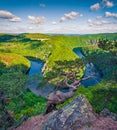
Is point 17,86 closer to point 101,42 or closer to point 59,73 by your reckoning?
point 59,73

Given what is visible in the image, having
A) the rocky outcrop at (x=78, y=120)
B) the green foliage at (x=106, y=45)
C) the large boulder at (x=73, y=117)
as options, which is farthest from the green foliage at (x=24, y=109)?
the green foliage at (x=106, y=45)

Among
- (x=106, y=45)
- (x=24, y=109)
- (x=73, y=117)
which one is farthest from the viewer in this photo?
(x=24, y=109)

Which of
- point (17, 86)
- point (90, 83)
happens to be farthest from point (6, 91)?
point (90, 83)

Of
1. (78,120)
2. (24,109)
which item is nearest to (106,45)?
(78,120)

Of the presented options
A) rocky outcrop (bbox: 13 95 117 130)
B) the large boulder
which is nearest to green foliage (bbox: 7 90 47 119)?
the large boulder

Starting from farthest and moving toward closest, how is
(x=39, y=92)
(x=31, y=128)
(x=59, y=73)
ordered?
(x=39, y=92), (x=59, y=73), (x=31, y=128)

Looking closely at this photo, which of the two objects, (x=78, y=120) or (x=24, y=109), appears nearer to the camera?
(x=78, y=120)

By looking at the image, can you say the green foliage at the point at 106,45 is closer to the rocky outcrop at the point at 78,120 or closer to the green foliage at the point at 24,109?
the green foliage at the point at 24,109

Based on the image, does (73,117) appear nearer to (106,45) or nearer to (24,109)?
(106,45)
